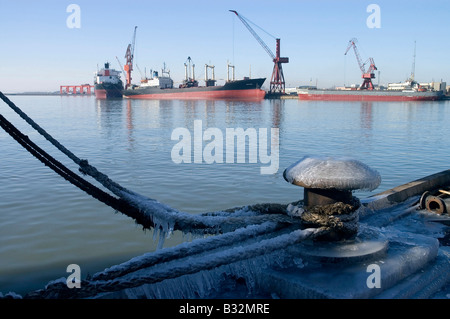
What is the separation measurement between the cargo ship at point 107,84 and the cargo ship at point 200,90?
2.48 meters

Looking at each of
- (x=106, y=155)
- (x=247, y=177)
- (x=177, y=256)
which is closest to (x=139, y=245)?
(x=177, y=256)

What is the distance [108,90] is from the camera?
93438 millimetres

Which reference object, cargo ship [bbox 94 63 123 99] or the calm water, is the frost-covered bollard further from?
cargo ship [bbox 94 63 123 99]

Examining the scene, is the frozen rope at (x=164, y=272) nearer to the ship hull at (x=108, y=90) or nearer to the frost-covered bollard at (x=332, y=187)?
the frost-covered bollard at (x=332, y=187)

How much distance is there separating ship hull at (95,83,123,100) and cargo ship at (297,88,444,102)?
1806 inches

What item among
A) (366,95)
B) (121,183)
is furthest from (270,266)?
(366,95)

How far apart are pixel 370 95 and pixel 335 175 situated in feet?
285

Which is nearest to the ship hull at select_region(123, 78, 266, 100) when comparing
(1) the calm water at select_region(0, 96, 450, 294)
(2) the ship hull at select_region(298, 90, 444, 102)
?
(2) the ship hull at select_region(298, 90, 444, 102)

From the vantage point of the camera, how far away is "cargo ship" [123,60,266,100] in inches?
3361

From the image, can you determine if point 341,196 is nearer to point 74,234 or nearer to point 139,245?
point 139,245

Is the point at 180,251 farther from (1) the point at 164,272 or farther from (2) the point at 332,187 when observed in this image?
(2) the point at 332,187

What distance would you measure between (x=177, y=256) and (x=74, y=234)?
482cm

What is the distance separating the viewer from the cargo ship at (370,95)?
261 feet

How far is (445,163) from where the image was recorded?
14.1 metres
